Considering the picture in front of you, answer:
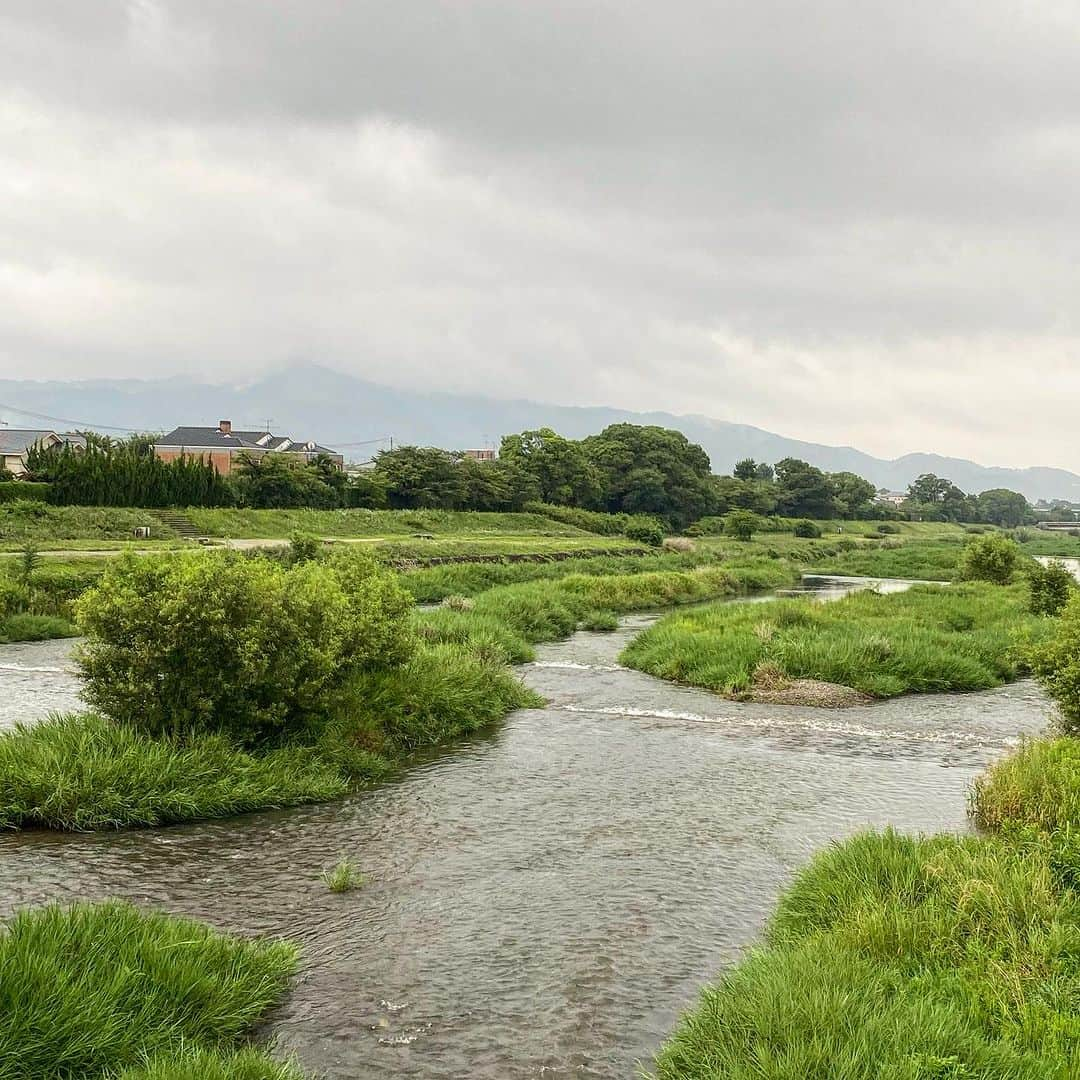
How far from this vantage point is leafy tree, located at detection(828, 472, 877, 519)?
15238 cm

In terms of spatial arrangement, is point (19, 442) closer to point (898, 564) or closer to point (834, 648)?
point (898, 564)

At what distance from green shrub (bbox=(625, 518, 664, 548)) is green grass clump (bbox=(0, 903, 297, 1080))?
78234 mm

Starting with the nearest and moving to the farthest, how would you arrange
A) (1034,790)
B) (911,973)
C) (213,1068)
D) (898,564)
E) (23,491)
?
1. (213,1068)
2. (911,973)
3. (1034,790)
4. (23,491)
5. (898,564)

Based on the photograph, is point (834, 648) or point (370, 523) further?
point (370, 523)

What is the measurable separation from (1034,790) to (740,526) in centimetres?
8978

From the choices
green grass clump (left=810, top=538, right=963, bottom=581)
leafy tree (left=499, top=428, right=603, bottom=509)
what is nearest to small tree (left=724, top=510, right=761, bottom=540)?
green grass clump (left=810, top=538, right=963, bottom=581)

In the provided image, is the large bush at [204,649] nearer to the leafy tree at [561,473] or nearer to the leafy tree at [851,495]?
the leafy tree at [561,473]

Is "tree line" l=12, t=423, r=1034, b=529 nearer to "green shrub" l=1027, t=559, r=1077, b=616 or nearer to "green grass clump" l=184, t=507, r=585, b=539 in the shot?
"green grass clump" l=184, t=507, r=585, b=539

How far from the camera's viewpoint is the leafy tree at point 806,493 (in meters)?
143

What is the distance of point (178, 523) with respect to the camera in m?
59.8

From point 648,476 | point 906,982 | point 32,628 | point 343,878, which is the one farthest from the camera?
point 648,476

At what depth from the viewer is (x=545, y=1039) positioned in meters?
6.75

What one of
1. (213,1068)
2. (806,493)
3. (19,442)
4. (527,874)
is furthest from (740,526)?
(213,1068)

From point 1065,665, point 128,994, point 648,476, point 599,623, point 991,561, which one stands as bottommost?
point 128,994
